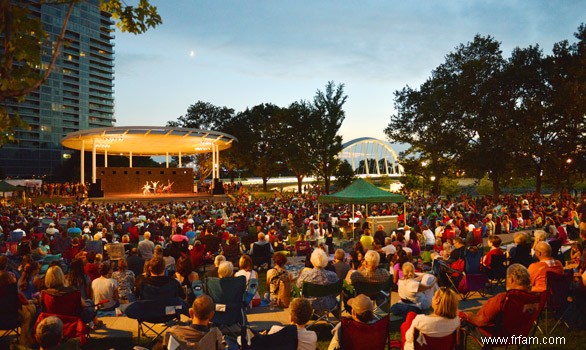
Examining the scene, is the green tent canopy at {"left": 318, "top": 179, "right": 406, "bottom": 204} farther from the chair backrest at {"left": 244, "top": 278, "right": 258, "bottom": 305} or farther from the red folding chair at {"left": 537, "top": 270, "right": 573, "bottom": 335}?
the red folding chair at {"left": 537, "top": 270, "right": 573, "bottom": 335}

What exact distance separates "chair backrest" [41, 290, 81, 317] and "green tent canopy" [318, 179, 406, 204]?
983cm

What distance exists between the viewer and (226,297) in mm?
4824

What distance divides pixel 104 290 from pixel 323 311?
10.6 ft

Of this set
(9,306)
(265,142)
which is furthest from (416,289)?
(265,142)

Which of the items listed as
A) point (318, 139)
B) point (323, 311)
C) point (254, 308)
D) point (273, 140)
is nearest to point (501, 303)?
point (323, 311)

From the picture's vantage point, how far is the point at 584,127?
988 inches

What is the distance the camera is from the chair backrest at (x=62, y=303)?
4273 millimetres

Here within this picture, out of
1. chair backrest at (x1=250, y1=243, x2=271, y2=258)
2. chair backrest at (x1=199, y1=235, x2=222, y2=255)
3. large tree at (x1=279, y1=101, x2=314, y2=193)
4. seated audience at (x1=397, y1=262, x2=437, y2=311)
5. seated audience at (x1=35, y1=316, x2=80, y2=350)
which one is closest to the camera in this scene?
seated audience at (x1=35, y1=316, x2=80, y2=350)

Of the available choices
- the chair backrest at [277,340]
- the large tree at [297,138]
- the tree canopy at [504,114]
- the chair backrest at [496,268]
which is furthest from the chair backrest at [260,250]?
the large tree at [297,138]

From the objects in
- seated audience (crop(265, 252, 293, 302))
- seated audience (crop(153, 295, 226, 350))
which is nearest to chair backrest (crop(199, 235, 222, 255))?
seated audience (crop(265, 252, 293, 302))

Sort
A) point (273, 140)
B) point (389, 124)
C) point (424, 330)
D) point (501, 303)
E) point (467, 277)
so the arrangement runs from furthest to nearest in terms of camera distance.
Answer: point (273, 140), point (389, 124), point (467, 277), point (501, 303), point (424, 330)

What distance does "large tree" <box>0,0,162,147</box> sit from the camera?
4.23 meters

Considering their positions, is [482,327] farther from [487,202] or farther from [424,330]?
[487,202]

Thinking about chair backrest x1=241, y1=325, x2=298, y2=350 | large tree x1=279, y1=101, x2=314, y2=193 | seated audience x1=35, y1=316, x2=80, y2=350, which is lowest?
chair backrest x1=241, y1=325, x2=298, y2=350
